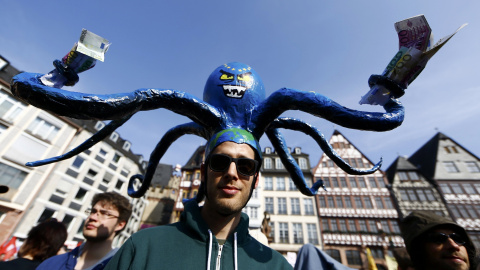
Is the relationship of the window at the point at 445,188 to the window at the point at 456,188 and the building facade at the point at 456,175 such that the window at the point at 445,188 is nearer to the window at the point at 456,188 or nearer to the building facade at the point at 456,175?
the building facade at the point at 456,175

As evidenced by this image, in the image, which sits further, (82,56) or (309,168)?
(309,168)

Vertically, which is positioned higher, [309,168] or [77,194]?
[309,168]

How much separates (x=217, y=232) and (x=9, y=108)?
25.4m

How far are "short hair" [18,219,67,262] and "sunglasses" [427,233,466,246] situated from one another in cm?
474

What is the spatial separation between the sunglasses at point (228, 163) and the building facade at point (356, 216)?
21.6 metres

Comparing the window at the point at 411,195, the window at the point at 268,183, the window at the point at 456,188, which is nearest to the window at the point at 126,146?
the window at the point at 268,183

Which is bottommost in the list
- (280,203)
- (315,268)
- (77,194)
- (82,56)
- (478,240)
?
(315,268)

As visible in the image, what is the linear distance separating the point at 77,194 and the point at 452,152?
42.2 m

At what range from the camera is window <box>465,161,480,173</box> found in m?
22.8

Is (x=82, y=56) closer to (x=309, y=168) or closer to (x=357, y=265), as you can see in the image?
(x=357, y=265)

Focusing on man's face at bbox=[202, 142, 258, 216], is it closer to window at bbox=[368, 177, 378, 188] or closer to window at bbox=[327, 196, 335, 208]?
window at bbox=[327, 196, 335, 208]

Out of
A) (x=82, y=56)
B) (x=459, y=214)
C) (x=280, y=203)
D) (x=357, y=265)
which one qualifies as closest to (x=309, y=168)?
(x=280, y=203)

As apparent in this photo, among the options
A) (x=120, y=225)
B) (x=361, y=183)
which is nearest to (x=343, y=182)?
(x=361, y=183)

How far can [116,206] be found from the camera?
9.56ft
